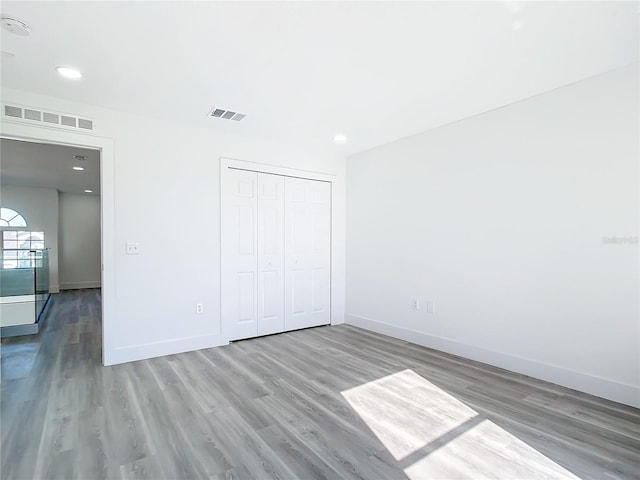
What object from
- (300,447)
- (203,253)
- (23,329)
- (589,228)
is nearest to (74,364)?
(203,253)

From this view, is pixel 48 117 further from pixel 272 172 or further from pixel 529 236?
pixel 529 236

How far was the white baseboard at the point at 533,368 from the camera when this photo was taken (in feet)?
8.25

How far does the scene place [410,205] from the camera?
420 centimetres

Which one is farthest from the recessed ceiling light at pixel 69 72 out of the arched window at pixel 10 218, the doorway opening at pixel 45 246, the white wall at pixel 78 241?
the white wall at pixel 78 241

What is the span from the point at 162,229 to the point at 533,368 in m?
4.00

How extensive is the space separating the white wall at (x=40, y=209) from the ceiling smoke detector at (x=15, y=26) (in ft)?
25.4

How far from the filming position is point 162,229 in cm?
364

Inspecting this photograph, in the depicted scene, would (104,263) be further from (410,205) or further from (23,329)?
(410,205)

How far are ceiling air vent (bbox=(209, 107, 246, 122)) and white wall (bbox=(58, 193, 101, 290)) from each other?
7.54 meters

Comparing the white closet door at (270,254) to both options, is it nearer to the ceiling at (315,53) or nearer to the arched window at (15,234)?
the ceiling at (315,53)

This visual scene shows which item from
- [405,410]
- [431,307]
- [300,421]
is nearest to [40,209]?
[300,421]

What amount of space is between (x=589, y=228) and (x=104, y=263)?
14.7 feet

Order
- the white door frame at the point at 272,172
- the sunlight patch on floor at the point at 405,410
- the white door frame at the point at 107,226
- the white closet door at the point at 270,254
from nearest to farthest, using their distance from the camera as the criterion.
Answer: the sunlight patch on floor at the point at 405,410 < the white door frame at the point at 107,226 < the white door frame at the point at 272,172 < the white closet door at the point at 270,254

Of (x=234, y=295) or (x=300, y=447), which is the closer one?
(x=300, y=447)
